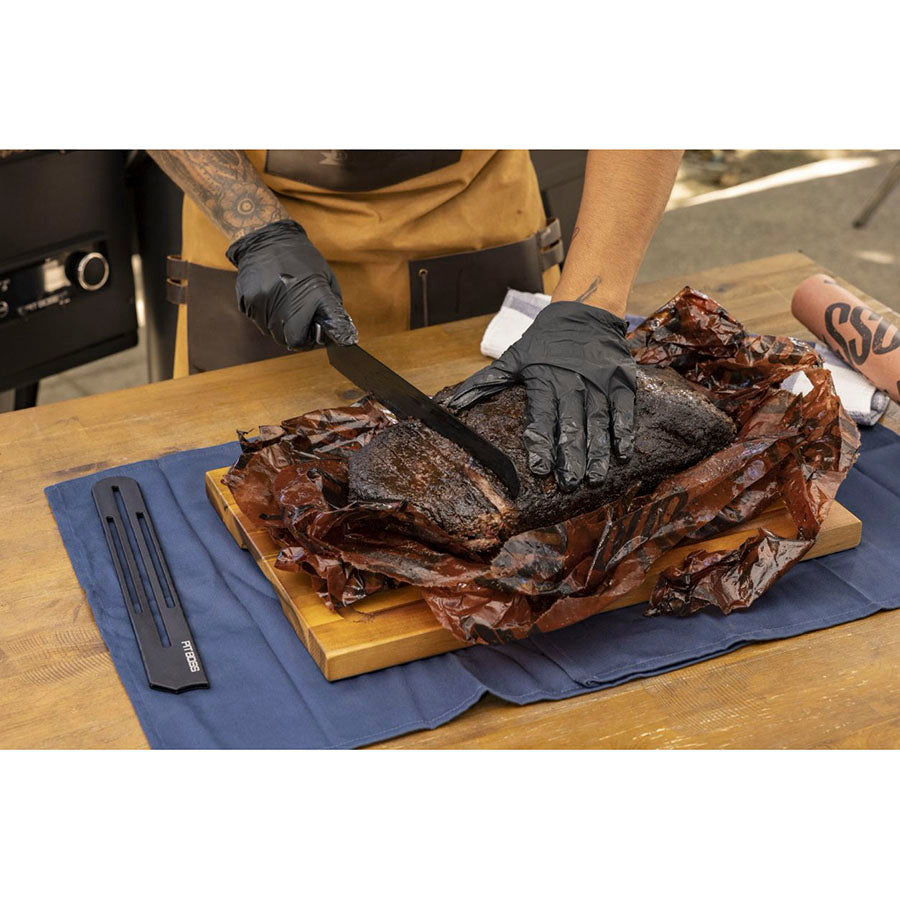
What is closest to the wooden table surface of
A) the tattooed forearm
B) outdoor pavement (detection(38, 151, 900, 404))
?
the tattooed forearm

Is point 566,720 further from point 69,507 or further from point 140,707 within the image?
point 69,507

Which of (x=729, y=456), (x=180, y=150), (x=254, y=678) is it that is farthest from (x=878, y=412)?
(x=180, y=150)

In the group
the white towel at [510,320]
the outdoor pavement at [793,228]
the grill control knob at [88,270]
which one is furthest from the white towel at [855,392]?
the outdoor pavement at [793,228]

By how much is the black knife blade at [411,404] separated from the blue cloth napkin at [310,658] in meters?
0.34

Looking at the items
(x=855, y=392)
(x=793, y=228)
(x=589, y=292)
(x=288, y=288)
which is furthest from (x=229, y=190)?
(x=793, y=228)

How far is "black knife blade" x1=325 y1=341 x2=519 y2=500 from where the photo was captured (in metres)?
2.21

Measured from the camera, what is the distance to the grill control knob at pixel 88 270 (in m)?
3.55

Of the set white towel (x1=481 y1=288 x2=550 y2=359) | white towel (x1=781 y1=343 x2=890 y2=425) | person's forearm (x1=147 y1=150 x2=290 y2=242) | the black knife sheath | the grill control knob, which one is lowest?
the grill control knob

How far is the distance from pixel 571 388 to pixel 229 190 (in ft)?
3.21

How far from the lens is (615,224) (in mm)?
2684

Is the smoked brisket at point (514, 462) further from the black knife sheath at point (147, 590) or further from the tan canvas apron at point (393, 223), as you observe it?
the tan canvas apron at point (393, 223)

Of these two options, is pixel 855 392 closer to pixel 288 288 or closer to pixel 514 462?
pixel 514 462

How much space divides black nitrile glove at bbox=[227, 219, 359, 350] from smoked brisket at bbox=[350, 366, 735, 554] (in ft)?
1.02

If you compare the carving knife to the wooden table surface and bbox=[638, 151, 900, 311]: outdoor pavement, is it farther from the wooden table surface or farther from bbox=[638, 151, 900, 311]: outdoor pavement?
bbox=[638, 151, 900, 311]: outdoor pavement
